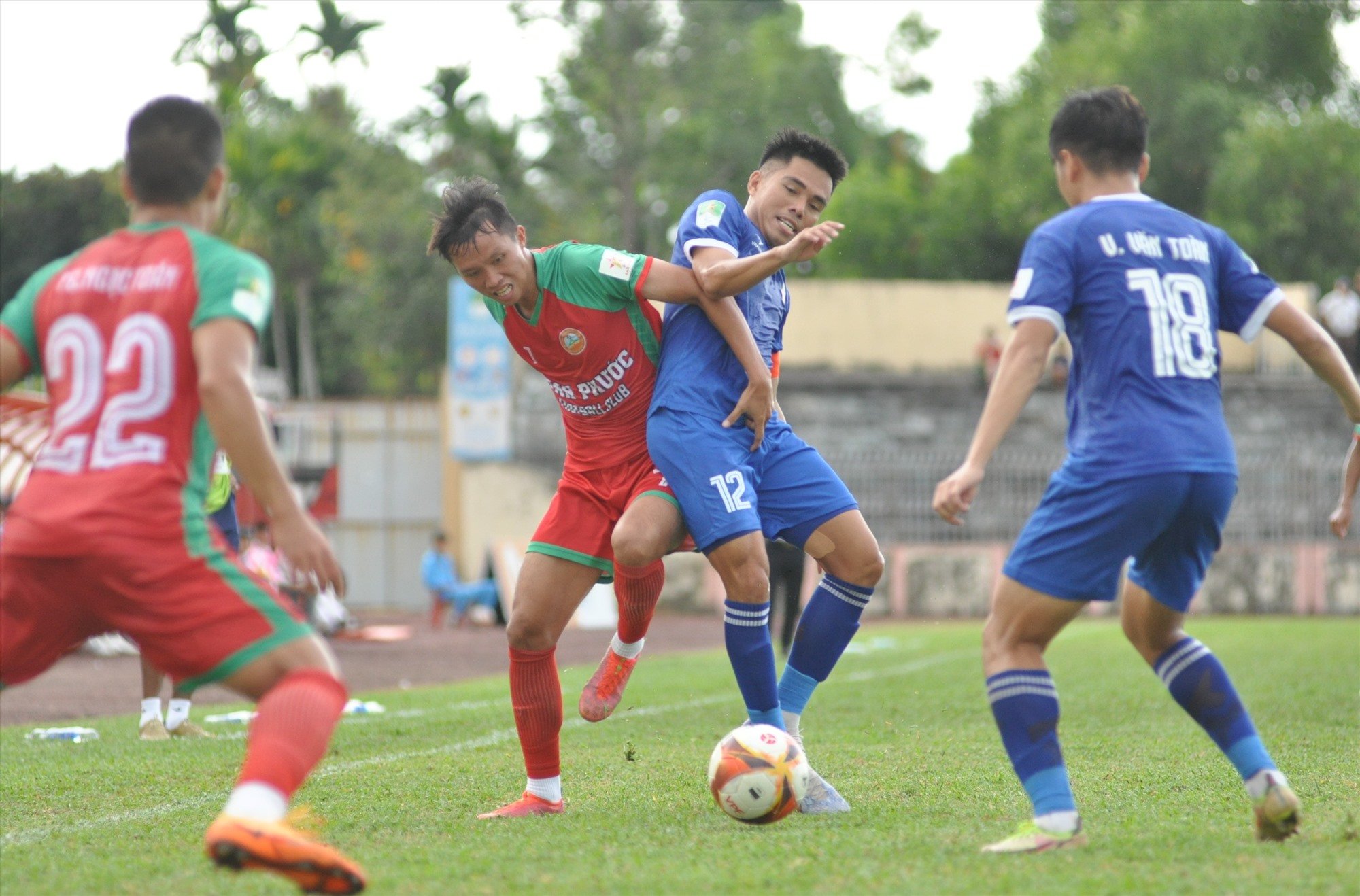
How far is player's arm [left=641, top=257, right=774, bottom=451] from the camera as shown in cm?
546

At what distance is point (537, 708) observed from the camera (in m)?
5.57

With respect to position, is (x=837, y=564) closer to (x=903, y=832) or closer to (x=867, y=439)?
(x=903, y=832)

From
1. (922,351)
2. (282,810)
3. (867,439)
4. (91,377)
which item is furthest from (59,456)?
(922,351)

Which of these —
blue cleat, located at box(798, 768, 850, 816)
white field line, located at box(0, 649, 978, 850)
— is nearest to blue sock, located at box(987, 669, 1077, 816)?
blue cleat, located at box(798, 768, 850, 816)

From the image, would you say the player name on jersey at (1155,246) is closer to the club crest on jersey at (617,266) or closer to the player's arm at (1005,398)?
the player's arm at (1005,398)

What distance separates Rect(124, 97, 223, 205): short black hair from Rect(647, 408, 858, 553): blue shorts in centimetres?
209

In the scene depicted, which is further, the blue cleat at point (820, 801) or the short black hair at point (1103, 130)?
the blue cleat at point (820, 801)

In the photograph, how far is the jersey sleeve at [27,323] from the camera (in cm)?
384

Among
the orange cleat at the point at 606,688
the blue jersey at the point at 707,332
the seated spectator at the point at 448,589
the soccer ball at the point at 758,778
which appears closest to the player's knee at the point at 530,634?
the orange cleat at the point at 606,688

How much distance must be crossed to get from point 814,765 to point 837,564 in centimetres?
137

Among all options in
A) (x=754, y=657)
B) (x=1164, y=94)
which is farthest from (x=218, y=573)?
(x=1164, y=94)

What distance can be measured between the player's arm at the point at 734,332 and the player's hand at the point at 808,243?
37 cm

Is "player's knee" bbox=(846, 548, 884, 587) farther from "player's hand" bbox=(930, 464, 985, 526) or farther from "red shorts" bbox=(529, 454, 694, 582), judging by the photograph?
"player's hand" bbox=(930, 464, 985, 526)

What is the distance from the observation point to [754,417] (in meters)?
5.53
